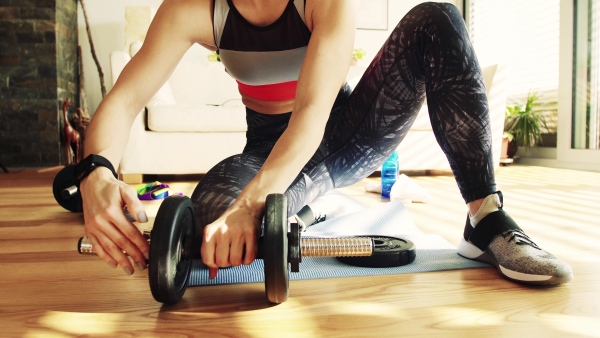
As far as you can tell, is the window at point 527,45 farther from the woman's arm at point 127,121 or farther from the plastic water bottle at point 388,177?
the woman's arm at point 127,121

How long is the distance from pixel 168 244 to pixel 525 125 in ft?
12.3

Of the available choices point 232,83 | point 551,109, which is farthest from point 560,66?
point 232,83

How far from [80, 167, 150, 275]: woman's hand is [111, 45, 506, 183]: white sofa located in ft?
6.83

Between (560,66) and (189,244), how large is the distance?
360 cm

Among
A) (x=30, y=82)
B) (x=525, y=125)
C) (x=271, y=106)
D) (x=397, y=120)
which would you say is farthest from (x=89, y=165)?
(x=30, y=82)

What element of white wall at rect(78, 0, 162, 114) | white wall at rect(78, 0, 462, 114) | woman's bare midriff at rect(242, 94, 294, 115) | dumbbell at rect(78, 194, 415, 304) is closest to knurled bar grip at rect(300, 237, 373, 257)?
dumbbell at rect(78, 194, 415, 304)

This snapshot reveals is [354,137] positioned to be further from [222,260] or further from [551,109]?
[551,109]

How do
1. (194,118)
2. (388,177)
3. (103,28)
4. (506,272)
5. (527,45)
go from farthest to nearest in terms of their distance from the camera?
(103,28), (527,45), (194,118), (388,177), (506,272)

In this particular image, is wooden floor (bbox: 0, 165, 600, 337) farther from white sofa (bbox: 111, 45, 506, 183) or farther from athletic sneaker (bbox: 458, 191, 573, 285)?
white sofa (bbox: 111, 45, 506, 183)

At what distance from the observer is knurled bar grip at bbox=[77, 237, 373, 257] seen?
712mm

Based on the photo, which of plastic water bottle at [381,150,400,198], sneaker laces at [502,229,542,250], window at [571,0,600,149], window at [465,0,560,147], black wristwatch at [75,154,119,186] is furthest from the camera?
window at [465,0,560,147]

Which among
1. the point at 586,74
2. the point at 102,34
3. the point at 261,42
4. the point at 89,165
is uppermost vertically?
the point at 102,34

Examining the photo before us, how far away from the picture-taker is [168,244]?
0.64m

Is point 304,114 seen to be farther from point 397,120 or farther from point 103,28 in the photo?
point 103,28
